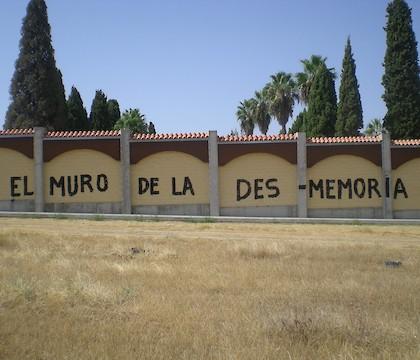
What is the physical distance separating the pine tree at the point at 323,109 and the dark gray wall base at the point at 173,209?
20041 mm

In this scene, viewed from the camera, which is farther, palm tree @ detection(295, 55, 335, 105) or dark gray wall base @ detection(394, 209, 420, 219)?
palm tree @ detection(295, 55, 335, 105)

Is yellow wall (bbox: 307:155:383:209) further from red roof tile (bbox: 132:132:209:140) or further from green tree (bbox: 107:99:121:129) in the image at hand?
green tree (bbox: 107:99:121:129)

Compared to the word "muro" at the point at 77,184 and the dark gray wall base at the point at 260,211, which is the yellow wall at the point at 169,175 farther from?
the word "muro" at the point at 77,184

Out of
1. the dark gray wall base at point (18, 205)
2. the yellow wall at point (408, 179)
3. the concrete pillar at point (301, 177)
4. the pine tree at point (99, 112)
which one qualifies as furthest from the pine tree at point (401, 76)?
the pine tree at point (99, 112)

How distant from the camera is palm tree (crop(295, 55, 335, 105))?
5503cm

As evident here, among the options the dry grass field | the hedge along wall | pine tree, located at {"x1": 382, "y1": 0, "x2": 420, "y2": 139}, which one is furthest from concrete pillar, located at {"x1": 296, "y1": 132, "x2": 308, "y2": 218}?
pine tree, located at {"x1": 382, "y1": 0, "x2": 420, "y2": 139}

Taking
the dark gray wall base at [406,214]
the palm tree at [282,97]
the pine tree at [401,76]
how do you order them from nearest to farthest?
1. the dark gray wall base at [406,214]
2. the pine tree at [401,76]
3. the palm tree at [282,97]

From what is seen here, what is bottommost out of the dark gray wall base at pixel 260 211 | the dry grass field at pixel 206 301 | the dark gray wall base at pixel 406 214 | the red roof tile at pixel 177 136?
the dry grass field at pixel 206 301

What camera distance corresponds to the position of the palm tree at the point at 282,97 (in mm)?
58906

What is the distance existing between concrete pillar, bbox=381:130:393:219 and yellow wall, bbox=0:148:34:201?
19.5 m

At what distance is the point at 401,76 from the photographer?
37.3 metres

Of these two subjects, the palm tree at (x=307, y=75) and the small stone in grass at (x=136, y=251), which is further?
the palm tree at (x=307, y=75)

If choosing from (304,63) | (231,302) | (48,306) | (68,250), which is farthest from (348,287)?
(304,63)

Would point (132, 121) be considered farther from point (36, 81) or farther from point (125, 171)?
point (125, 171)
